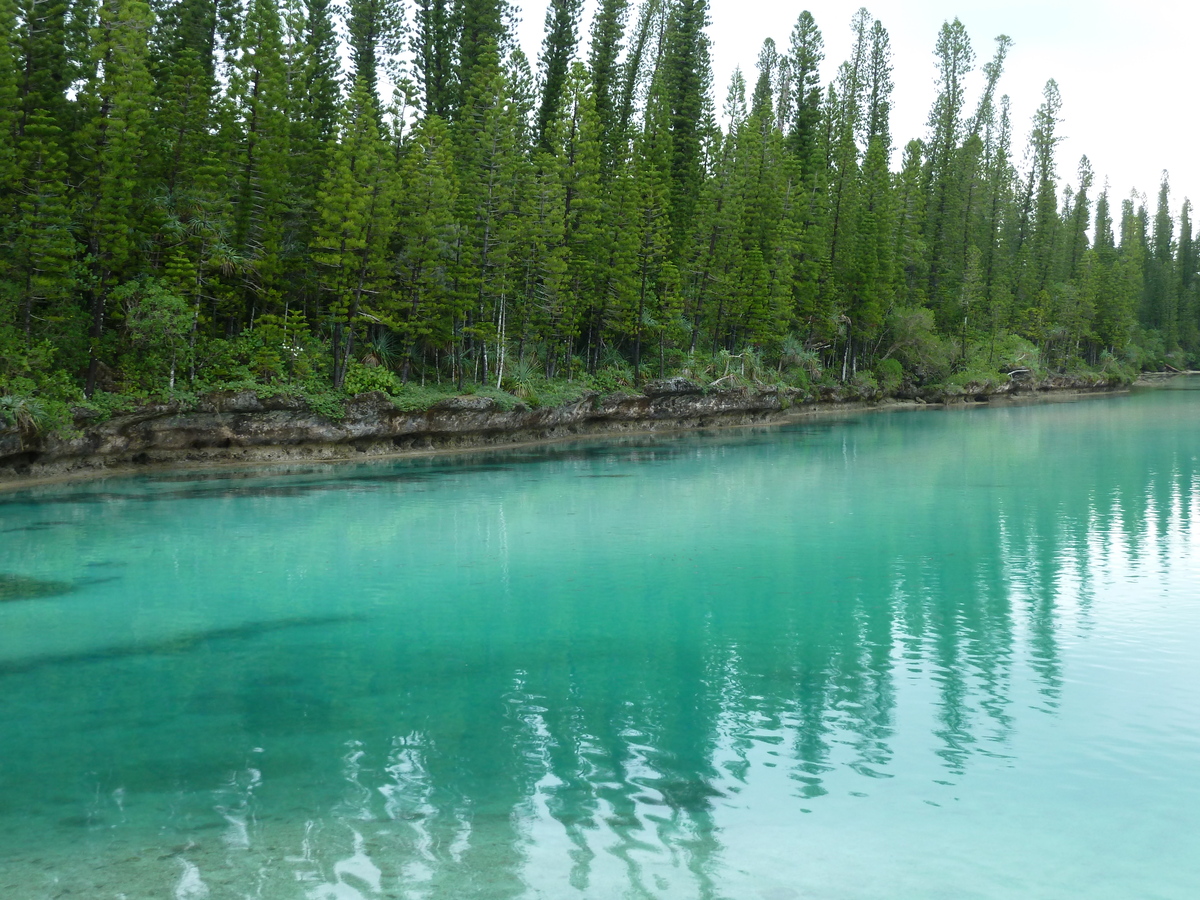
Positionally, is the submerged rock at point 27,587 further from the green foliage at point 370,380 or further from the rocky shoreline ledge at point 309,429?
the green foliage at point 370,380

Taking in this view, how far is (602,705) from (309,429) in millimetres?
20414

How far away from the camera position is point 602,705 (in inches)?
327

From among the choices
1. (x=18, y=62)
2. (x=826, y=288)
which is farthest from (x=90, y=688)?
(x=826, y=288)

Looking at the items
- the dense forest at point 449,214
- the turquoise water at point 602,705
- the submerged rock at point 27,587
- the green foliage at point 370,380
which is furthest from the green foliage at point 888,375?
the submerged rock at point 27,587

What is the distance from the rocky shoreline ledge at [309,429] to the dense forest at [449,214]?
2.38 ft

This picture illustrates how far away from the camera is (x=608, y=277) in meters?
37.2

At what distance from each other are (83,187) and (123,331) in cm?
364

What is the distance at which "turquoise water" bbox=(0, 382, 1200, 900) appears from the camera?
5.68m

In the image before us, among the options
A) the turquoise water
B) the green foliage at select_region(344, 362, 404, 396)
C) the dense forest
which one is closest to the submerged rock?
the turquoise water

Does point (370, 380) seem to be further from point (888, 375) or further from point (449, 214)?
point (888, 375)

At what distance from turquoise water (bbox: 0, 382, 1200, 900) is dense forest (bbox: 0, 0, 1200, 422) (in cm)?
Answer: 888

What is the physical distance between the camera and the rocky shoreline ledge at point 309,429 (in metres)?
22.8

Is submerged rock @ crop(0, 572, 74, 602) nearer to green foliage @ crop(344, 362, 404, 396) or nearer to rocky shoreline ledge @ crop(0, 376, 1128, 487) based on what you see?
rocky shoreline ledge @ crop(0, 376, 1128, 487)

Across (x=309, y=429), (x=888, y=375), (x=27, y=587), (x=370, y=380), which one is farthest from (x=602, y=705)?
(x=888, y=375)
